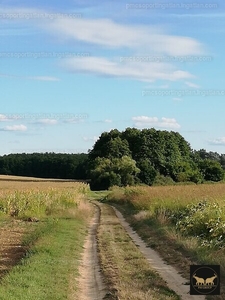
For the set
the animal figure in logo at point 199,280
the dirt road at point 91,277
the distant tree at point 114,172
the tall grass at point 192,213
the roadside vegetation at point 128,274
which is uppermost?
the distant tree at point 114,172

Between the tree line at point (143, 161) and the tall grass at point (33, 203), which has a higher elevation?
the tree line at point (143, 161)

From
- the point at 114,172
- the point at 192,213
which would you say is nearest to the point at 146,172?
the point at 114,172

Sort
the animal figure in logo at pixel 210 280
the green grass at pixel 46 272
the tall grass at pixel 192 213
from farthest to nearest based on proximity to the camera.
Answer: the tall grass at pixel 192 213 < the animal figure in logo at pixel 210 280 < the green grass at pixel 46 272

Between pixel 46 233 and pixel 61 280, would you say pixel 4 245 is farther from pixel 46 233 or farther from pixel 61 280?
pixel 61 280

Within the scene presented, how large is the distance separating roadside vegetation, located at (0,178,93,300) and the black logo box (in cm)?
240

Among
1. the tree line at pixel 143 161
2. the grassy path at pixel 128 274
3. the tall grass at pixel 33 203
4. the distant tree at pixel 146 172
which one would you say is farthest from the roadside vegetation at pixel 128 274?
the distant tree at pixel 146 172

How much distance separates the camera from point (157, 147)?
91.5 m

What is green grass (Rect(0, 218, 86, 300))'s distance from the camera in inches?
403

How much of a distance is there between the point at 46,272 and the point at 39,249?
11.0 ft

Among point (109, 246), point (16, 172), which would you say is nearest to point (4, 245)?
point (109, 246)

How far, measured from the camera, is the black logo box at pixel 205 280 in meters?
10.5

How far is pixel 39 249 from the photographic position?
15.8m

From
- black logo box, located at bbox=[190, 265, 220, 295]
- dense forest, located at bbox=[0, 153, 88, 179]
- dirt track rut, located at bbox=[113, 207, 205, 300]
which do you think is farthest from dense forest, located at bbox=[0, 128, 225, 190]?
black logo box, located at bbox=[190, 265, 220, 295]

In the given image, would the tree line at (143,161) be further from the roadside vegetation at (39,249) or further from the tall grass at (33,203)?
the roadside vegetation at (39,249)
